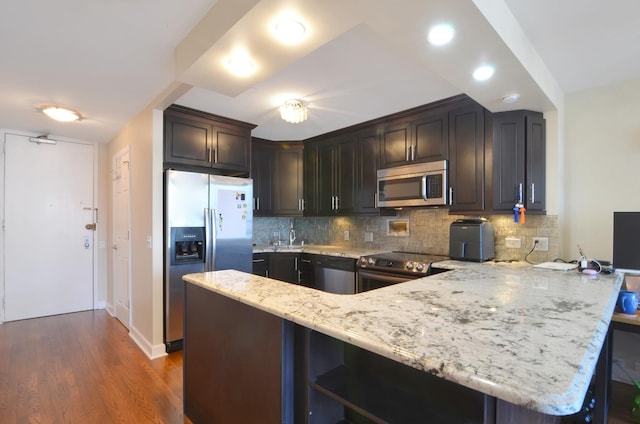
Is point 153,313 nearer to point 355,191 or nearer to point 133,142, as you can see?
point 133,142

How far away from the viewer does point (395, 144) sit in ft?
10.9

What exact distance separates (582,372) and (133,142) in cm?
395

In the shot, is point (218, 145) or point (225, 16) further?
point (218, 145)

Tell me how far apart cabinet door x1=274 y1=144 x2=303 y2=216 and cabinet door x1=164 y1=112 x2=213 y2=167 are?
47.6 inches

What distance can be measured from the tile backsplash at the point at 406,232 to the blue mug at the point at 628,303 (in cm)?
70

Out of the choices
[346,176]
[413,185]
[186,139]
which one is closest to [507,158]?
[413,185]

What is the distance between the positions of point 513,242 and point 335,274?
1.77 metres

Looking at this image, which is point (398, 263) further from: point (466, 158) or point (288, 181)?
point (288, 181)

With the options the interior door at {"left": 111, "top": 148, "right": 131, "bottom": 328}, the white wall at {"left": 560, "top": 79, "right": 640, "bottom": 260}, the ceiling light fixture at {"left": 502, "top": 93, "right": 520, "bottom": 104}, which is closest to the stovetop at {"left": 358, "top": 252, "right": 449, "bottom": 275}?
the white wall at {"left": 560, "top": 79, "right": 640, "bottom": 260}

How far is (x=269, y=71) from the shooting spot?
1.90 m

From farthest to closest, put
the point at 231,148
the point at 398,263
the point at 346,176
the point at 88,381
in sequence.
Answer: the point at 346,176 → the point at 231,148 → the point at 398,263 → the point at 88,381

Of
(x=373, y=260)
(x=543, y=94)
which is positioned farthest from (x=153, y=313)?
(x=543, y=94)

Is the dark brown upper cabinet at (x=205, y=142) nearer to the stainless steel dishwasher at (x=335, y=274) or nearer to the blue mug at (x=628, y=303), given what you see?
the stainless steel dishwasher at (x=335, y=274)

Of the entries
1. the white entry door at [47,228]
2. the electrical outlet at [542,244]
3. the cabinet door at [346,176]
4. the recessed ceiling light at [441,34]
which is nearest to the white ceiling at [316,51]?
the recessed ceiling light at [441,34]
